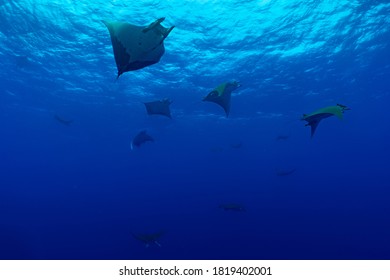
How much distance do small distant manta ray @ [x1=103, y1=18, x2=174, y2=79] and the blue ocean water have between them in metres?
6.54

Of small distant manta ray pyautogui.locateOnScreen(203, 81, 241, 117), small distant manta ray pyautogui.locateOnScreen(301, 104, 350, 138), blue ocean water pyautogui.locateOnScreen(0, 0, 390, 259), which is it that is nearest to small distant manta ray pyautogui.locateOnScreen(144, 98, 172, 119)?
small distant manta ray pyautogui.locateOnScreen(203, 81, 241, 117)

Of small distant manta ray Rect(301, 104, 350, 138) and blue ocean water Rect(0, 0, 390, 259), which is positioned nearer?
small distant manta ray Rect(301, 104, 350, 138)

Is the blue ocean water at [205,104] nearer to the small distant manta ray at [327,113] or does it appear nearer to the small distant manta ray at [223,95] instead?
the small distant manta ray at [223,95]

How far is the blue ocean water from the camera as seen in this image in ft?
47.3

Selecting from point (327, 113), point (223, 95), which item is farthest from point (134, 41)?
point (223, 95)

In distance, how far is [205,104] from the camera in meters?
28.1

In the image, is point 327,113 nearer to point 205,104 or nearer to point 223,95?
point 223,95

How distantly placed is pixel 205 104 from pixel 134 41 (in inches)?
959

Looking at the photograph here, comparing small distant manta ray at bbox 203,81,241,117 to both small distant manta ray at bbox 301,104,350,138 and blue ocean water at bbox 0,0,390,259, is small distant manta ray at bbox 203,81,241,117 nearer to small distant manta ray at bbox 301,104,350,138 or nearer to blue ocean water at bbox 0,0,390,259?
small distant manta ray at bbox 301,104,350,138

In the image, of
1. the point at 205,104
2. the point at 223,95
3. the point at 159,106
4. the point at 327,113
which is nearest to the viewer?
the point at 327,113

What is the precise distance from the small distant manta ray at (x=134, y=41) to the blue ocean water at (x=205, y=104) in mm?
6537

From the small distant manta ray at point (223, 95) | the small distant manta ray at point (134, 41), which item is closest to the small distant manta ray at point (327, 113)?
the small distant manta ray at point (223, 95)

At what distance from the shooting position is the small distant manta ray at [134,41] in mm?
3797

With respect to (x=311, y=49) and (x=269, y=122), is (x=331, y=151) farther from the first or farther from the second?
(x=311, y=49)
